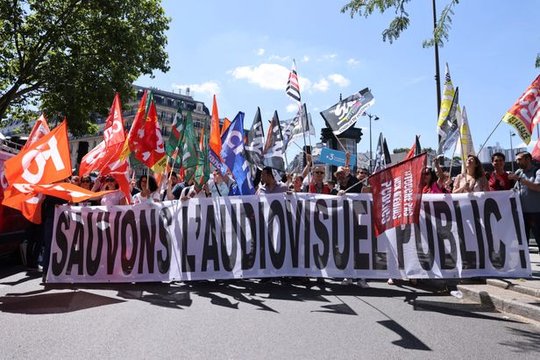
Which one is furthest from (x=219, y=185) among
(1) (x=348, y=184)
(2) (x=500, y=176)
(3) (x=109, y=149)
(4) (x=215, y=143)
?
(2) (x=500, y=176)

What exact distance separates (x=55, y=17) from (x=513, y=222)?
61.1 feet

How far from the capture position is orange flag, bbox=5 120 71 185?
631 centimetres

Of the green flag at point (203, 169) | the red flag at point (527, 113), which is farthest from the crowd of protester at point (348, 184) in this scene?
the red flag at point (527, 113)

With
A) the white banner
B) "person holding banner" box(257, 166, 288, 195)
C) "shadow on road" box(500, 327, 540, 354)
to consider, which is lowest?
"shadow on road" box(500, 327, 540, 354)

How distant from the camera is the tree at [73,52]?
57.2ft

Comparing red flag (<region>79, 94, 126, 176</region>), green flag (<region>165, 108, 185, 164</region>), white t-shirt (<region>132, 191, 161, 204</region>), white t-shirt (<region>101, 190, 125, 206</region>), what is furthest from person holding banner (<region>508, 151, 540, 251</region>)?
red flag (<region>79, 94, 126, 176</region>)

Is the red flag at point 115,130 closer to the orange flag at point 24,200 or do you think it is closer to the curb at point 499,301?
the orange flag at point 24,200

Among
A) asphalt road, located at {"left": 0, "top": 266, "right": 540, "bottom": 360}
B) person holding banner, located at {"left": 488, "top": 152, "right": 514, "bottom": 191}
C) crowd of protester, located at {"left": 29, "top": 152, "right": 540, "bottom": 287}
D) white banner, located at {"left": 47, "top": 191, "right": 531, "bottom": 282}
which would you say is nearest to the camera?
asphalt road, located at {"left": 0, "top": 266, "right": 540, "bottom": 360}

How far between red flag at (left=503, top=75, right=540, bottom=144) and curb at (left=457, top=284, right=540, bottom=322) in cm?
256

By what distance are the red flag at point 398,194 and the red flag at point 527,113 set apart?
2.55m

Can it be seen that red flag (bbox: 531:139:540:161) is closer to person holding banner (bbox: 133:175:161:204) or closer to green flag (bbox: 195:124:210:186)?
green flag (bbox: 195:124:210:186)

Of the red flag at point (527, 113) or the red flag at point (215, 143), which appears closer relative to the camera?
Answer: the red flag at point (527, 113)

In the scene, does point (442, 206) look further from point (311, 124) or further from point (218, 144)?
point (311, 124)

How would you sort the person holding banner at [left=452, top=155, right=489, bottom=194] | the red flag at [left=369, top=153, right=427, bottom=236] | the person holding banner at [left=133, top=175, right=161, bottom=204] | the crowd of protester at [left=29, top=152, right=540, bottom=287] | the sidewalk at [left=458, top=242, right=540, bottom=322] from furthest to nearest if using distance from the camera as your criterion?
the person holding banner at [left=133, top=175, right=161, bottom=204]
the person holding banner at [left=452, top=155, right=489, bottom=194]
the crowd of protester at [left=29, top=152, right=540, bottom=287]
the red flag at [left=369, top=153, right=427, bottom=236]
the sidewalk at [left=458, top=242, right=540, bottom=322]
